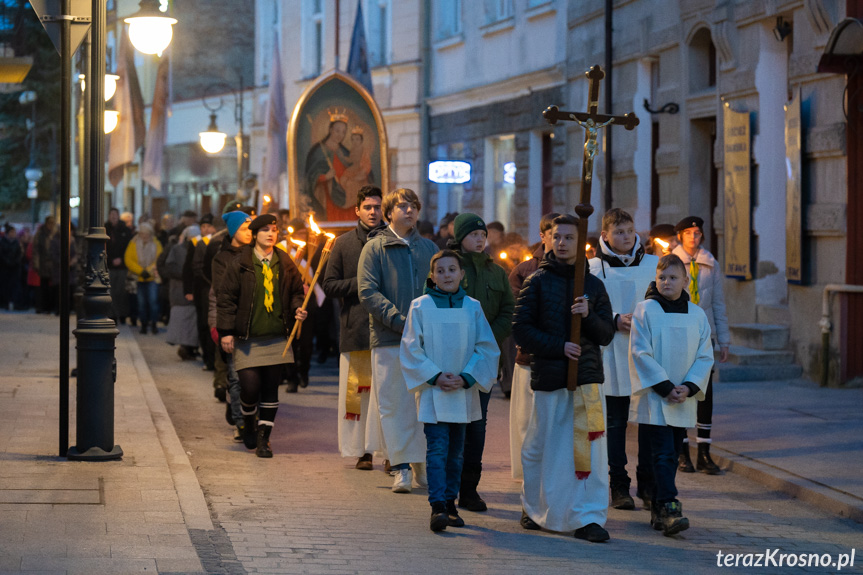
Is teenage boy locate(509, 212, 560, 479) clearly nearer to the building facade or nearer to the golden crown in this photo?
the building facade

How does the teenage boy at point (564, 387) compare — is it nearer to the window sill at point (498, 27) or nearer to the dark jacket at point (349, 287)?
the dark jacket at point (349, 287)

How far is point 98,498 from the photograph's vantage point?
7.70 meters

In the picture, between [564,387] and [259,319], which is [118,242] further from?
[564,387]


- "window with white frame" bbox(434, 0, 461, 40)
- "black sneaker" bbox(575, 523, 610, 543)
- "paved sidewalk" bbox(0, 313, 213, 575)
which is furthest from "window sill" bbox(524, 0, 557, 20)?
"black sneaker" bbox(575, 523, 610, 543)

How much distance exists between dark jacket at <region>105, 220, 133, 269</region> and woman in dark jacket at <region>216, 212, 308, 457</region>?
13703mm

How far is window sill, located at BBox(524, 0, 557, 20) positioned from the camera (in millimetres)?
22031

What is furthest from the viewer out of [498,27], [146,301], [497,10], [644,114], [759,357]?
[497,10]

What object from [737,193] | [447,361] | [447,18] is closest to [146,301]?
[447,18]

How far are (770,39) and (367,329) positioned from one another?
26.6ft

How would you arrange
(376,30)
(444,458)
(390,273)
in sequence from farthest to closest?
(376,30) → (390,273) → (444,458)

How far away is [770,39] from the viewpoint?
15453 mm

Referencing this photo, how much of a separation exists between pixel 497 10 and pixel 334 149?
8.06m

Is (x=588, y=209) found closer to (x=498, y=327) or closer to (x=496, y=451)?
(x=498, y=327)

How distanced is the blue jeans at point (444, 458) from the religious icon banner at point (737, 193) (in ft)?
28.7
